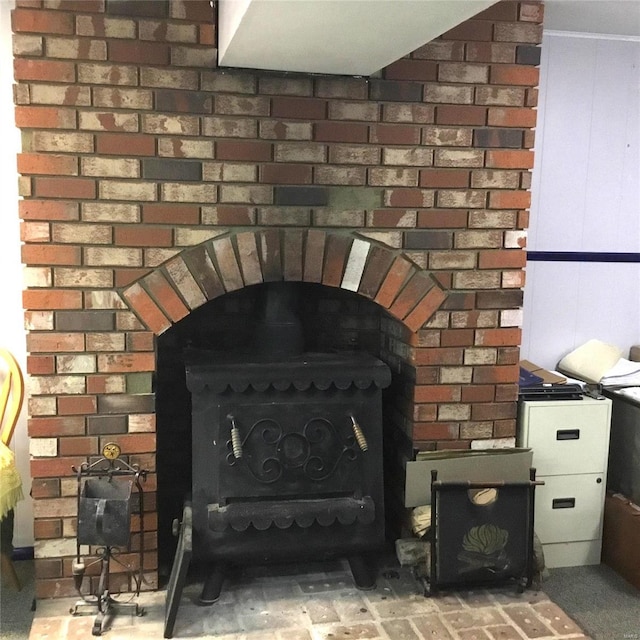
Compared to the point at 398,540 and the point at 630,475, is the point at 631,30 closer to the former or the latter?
the point at 630,475

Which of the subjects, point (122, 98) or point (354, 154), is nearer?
point (122, 98)

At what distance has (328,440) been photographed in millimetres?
2248

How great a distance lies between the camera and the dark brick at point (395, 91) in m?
2.25

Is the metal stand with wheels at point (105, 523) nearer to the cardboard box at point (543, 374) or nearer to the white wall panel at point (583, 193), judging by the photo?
the cardboard box at point (543, 374)

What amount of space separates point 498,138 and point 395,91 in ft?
1.31

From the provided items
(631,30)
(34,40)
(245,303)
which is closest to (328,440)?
(245,303)

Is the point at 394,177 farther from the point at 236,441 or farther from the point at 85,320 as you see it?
the point at 85,320

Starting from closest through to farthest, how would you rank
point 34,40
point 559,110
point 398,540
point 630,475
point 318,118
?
point 34,40, point 318,118, point 398,540, point 630,475, point 559,110

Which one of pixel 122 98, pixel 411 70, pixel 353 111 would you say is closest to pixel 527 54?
pixel 411 70

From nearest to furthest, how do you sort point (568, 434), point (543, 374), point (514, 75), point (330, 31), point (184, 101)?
point (330, 31)
point (184, 101)
point (514, 75)
point (568, 434)
point (543, 374)

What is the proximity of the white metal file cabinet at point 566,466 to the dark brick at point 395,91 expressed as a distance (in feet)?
3.86

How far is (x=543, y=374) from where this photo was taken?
8.90 feet

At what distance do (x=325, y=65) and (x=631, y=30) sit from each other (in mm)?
1512

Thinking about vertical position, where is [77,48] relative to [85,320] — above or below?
above
